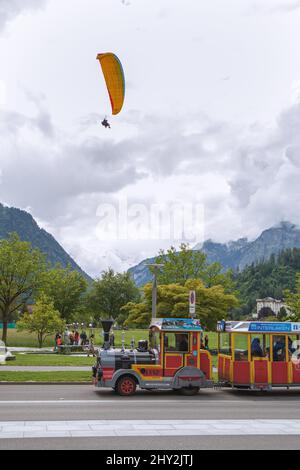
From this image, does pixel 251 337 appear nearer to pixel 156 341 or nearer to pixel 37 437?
pixel 156 341

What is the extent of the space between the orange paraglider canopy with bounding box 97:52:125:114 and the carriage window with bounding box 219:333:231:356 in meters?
9.65

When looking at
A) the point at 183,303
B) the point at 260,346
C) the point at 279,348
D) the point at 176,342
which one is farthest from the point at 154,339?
the point at 183,303

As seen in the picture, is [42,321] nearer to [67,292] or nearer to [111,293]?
[67,292]

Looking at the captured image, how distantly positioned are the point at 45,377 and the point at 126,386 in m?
5.31

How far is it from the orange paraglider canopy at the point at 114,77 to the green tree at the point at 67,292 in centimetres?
4465

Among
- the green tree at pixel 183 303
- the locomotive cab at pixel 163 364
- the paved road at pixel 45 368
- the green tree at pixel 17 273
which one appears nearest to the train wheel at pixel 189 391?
the locomotive cab at pixel 163 364

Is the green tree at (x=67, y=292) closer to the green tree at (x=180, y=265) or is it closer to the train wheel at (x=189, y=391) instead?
the green tree at (x=180, y=265)

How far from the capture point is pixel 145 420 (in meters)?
13.7

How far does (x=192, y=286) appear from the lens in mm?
47531

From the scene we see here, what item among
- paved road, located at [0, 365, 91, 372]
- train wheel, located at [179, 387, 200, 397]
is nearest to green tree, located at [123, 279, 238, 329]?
paved road, located at [0, 365, 91, 372]

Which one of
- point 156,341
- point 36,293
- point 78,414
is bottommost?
point 78,414

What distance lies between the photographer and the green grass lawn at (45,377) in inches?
875

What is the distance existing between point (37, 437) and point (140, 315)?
3447cm
